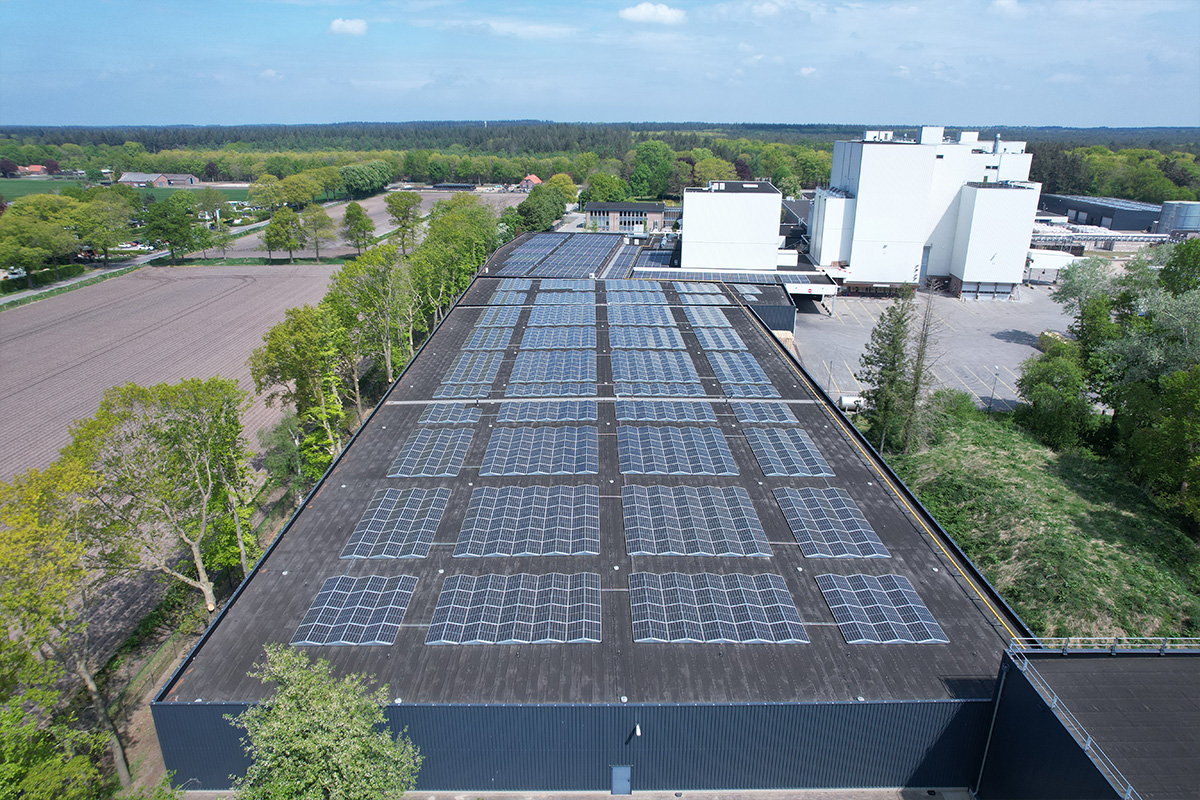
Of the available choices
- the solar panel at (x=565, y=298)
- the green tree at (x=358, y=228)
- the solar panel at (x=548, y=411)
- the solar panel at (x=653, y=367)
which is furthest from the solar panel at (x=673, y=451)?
the green tree at (x=358, y=228)

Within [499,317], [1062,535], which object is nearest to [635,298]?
[499,317]

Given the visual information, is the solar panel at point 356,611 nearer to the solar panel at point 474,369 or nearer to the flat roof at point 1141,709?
the solar panel at point 474,369

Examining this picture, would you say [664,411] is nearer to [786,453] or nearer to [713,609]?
[786,453]

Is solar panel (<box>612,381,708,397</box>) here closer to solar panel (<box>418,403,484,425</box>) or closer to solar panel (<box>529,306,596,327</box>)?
solar panel (<box>418,403,484,425</box>)

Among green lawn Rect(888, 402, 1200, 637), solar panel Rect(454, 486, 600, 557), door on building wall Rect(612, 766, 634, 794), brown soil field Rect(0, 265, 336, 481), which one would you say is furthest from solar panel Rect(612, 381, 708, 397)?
brown soil field Rect(0, 265, 336, 481)

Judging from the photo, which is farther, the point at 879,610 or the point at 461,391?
the point at 461,391
